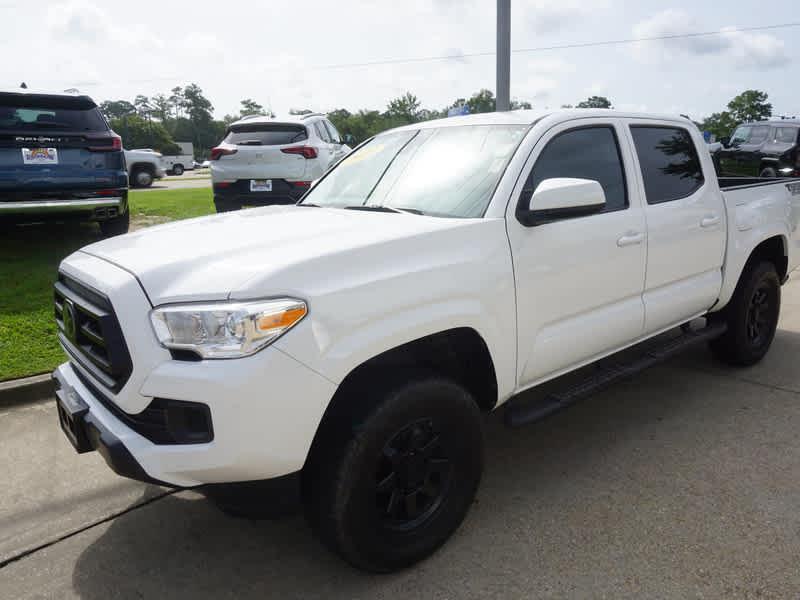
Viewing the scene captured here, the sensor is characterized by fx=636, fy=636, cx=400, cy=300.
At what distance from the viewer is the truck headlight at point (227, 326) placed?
200 cm

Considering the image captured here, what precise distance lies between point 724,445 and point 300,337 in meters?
2.66

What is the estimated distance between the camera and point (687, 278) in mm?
3797

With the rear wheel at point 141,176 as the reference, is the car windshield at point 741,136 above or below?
above

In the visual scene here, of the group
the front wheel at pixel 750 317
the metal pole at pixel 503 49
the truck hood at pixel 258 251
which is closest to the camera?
the truck hood at pixel 258 251

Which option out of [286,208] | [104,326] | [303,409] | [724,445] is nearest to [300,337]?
[303,409]

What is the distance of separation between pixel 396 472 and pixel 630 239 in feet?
5.77

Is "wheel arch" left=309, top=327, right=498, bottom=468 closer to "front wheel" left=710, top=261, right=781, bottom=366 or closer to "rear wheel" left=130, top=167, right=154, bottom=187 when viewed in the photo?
"front wheel" left=710, top=261, right=781, bottom=366

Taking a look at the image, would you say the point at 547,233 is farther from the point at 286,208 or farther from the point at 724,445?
the point at 724,445

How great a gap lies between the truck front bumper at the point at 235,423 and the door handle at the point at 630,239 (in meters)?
1.83

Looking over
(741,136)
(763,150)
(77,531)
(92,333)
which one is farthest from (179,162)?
(92,333)

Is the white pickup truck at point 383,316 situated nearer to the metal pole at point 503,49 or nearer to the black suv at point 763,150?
the metal pole at point 503,49

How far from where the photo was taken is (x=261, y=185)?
8.73m

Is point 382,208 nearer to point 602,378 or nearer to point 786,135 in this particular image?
point 602,378

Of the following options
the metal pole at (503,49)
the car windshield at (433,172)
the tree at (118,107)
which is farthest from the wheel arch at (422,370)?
the tree at (118,107)
